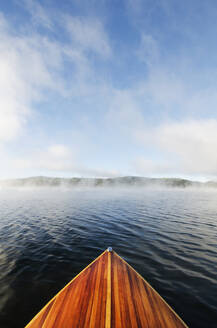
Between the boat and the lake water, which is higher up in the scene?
the boat

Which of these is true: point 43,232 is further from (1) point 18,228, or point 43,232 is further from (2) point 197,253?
(2) point 197,253

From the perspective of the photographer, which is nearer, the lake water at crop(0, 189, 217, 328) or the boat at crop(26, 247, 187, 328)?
the boat at crop(26, 247, 187, 328)

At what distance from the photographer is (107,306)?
148 inches

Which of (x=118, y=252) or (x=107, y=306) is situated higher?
(x=107, y=306)

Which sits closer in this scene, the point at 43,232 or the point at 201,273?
the point at 201,273

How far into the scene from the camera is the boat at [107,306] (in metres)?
3.41

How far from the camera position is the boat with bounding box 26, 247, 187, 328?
341 cm

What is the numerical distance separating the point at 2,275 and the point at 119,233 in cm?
862

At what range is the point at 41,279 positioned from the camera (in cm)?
643

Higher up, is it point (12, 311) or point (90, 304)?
point (90, 304)

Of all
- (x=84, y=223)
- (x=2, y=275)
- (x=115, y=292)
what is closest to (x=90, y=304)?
(x=115, y=292)

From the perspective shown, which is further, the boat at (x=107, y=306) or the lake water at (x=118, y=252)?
the lake water at (x=118, y=252)

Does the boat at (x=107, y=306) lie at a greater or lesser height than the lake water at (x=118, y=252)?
greater

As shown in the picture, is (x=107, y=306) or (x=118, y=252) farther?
(x=118, y=252)
